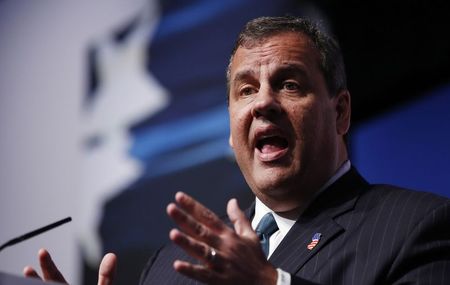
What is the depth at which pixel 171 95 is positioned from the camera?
3195 mm

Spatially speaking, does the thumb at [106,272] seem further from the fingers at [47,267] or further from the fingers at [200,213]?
the fingers at [200,213]

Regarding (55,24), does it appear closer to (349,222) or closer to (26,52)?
(26,52)

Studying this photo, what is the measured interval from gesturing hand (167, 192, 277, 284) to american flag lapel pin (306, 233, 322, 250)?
0.38 metres

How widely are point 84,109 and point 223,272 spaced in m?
2.17

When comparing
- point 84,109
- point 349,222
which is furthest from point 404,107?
point 84,109

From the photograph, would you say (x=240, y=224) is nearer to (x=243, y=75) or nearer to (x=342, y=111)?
(x=243, y=75)

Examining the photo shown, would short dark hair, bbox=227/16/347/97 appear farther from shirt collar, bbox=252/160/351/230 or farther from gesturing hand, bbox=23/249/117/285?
gesturing hand, bbox=23/249/117/285

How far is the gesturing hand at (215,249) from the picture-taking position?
1256 millimetres

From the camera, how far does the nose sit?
1.93 meters

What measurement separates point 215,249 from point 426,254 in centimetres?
57

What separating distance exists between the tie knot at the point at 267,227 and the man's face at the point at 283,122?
5cm

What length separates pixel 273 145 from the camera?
76.9 inches

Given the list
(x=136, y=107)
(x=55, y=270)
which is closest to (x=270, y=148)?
(x=55, y=270)

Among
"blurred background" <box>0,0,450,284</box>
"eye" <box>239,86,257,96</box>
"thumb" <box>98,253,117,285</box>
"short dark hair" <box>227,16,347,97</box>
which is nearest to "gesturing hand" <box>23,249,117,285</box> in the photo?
"thumb" <box>98,253,117,285</box>
